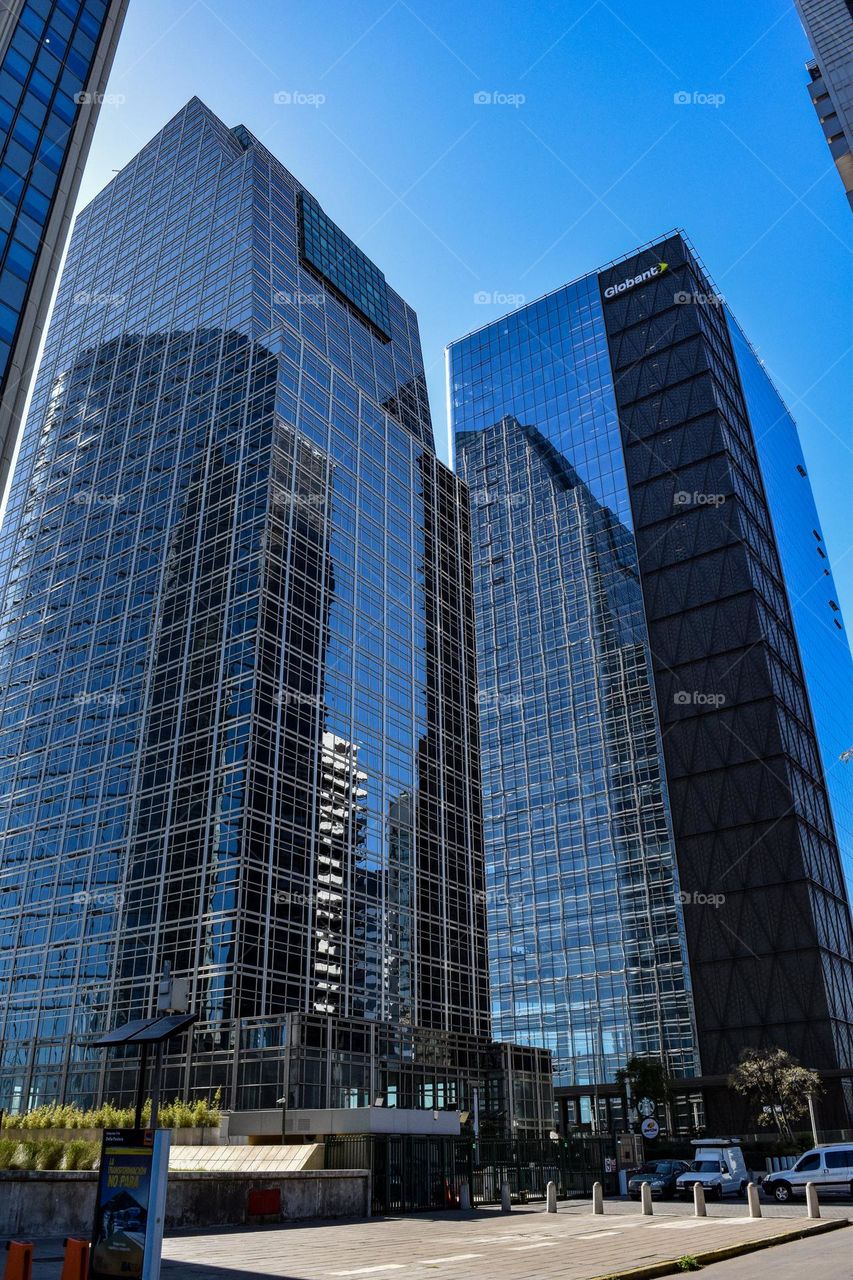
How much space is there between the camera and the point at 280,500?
218ft

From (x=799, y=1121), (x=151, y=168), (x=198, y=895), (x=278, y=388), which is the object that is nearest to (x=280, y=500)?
(x=278, y=388)

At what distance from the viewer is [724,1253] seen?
1847cm

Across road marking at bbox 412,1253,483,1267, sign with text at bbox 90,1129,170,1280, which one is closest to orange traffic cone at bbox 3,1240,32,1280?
sign with text at bbox 90,1129,170,1280

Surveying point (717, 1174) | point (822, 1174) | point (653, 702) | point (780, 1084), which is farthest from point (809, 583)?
point (822, 1174)

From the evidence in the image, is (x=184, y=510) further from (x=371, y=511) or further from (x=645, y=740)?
(x=645, y=740)

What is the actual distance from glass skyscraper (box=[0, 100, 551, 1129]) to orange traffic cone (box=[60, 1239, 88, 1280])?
41.2 m

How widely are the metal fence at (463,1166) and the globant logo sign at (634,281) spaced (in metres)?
107

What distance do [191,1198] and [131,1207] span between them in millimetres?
12855

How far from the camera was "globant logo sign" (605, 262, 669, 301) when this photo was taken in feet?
401

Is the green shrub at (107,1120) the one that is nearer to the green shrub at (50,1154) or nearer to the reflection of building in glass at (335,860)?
the green shrub at (50,1154)

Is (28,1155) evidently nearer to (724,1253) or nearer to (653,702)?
(724,1253)

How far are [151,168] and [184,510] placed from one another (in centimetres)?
4810

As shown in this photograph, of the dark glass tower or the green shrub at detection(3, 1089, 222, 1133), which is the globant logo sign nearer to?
the dark glass tower

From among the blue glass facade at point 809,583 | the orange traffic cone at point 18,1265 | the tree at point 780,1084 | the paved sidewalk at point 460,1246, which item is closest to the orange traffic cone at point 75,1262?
the orange traffic cone at point 18,1265
